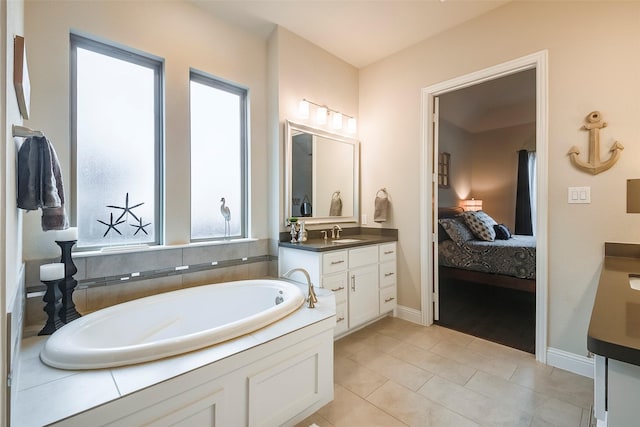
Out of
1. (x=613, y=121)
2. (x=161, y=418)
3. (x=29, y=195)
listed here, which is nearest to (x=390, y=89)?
(x=613, y=121)

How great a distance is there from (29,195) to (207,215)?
125 cm

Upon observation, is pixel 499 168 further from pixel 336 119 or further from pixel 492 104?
pixel 336 119

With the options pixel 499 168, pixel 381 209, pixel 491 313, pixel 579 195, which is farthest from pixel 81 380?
pixel 499 168

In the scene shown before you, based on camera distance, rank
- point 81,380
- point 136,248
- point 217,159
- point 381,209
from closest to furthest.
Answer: point 81,380 < point 136,248 < point 217,159 < point 381,209

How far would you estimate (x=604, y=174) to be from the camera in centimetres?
190

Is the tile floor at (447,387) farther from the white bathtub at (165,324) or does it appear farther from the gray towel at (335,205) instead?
the gray towel at (335,205)

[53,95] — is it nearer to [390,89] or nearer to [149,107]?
[149,107]

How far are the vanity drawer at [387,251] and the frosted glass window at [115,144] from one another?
1998mm

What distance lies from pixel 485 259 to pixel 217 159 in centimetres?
331

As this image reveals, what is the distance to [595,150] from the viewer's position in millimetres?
1904

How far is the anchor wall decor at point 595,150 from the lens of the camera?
6.08 ft

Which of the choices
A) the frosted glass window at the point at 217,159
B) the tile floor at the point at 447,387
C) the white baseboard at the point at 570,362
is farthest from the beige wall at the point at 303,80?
the white baseboard at the point at 570,362

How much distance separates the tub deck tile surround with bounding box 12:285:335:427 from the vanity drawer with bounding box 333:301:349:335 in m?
1.15

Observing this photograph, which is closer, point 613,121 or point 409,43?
point 613,121
